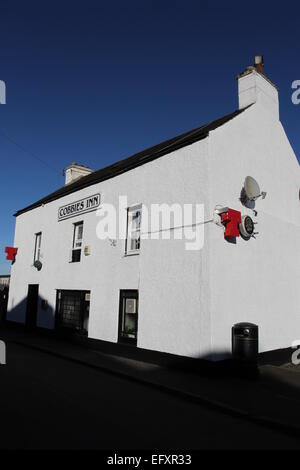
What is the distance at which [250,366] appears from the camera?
830cm

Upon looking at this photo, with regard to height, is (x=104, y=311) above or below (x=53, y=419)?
above

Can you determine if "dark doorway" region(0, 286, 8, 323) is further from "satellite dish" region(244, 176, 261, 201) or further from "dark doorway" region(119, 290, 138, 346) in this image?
"satellite dish" region(244, 176, 261, 201)

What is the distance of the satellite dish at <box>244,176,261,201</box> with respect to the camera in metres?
9.66

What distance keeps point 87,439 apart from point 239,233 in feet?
20.8

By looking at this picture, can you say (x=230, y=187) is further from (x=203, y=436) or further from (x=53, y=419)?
(x=53, y=419)

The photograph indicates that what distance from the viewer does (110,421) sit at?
17.6ft

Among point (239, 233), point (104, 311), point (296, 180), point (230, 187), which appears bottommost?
point (104, 311)

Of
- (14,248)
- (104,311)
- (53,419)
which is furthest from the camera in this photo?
(14,248)

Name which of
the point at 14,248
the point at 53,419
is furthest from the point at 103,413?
the point at 14,248

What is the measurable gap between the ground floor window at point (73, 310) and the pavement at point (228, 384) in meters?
1.47

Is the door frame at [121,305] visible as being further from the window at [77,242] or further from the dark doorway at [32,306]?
the dark doorway at [32,306]

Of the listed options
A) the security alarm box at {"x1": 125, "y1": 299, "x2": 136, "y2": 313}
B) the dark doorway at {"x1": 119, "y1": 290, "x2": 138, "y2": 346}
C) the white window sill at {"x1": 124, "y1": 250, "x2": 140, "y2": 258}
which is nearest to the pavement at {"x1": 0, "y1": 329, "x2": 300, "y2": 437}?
the dark doorway at {"x1": 119, "y1": 290, "x2": 138, "y2": 346}

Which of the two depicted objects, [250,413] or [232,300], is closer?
[250,413]

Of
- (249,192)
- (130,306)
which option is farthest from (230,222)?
(130,306)
